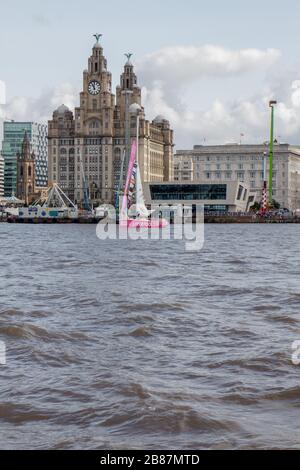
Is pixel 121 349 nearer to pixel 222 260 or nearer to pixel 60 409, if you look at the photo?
pixel 60 409

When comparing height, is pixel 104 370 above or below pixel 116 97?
below

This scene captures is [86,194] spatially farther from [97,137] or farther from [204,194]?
[204,194]

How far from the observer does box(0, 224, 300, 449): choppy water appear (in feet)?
33.3

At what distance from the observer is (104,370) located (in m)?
13.2

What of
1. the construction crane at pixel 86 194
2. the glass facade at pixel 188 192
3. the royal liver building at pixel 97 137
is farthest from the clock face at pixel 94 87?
the glass facade at pixel 188 192

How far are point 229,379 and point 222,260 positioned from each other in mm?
28195

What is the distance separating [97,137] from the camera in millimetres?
169375

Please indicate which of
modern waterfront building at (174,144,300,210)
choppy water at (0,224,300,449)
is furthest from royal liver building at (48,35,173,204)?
choppy water at (0,224,300,449)

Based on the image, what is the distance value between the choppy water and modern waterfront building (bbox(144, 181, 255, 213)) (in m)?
124

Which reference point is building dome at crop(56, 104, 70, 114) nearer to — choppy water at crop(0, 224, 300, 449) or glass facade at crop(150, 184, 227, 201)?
glass facade at crop(150, 184, 227, 201)

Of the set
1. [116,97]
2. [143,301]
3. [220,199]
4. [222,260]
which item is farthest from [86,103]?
[143,301]

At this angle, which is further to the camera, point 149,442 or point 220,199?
point 220,199

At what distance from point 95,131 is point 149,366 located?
6210 inches

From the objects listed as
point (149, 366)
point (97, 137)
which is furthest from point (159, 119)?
point (149, 366)
